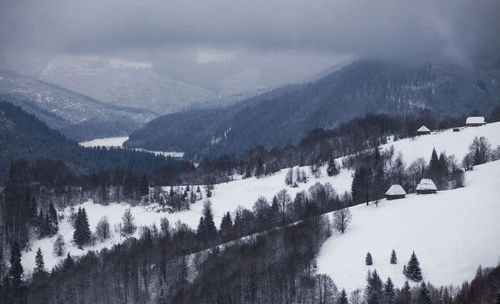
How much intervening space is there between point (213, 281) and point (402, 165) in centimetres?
6464

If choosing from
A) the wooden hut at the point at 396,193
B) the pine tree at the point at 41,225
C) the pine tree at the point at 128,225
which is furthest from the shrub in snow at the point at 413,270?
the pine tree at the point at 41,225

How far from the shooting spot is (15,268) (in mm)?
95875

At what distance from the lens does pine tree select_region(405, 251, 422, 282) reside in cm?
6925

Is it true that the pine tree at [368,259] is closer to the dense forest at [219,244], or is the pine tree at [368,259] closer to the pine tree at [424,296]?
the dense forest at [219,244]

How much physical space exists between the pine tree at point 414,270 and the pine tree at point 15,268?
195ft

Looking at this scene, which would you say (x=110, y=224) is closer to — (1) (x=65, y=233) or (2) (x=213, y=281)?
(1) (x=65, y=233)

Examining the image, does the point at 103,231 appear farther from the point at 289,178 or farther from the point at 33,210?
the point at 289,178

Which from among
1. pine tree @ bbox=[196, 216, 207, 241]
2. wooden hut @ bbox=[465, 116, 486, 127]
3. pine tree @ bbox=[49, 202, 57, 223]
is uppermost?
wooden hut @ bbox=[465, 116, 486, 127]

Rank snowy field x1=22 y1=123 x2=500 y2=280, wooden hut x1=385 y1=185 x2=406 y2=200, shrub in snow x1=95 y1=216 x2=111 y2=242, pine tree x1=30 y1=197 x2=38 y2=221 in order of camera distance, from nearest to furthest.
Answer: wooden hut x1=385 y1=185 x2=406 y2=200, shrub in snow x1=95 y1=216 x2=111 y2=242, snowy field x1=22 y1=123 x2=500 y2=280, pine tree x1=30 y1=197 x2=38 y2=221

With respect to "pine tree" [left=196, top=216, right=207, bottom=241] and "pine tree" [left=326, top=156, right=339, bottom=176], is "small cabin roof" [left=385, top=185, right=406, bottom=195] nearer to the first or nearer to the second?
"pine tree" [left=196, top=216, right=207, bottom=241]

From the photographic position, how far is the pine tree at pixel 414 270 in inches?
2726

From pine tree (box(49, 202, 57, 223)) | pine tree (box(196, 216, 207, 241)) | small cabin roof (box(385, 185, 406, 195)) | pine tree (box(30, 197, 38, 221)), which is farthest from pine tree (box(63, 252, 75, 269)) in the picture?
small cabin roof (box(385, 185, 406, 195))

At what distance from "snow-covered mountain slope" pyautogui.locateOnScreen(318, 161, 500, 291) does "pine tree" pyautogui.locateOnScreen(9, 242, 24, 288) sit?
49159 millimetres

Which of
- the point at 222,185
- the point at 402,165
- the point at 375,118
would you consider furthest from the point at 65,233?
the point at 375,118
